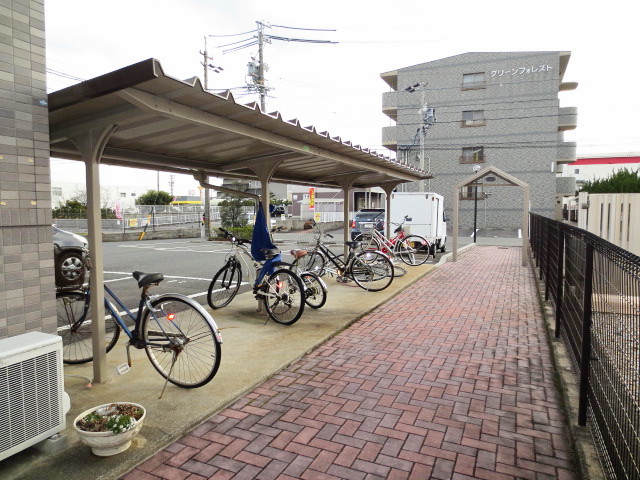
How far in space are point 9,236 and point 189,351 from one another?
1.71m

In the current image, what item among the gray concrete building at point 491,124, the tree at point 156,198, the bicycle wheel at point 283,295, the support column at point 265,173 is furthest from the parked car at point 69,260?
the tree at point 156,198

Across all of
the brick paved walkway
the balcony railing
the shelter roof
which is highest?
the balcony railing

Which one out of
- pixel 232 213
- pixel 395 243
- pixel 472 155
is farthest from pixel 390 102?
pixel 395 243

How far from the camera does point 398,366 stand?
4402mm

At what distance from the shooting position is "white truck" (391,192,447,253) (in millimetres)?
14773

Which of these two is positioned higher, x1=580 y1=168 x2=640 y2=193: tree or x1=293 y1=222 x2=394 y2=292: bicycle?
x1=580 y1=168 x2=640 y2=193: tree

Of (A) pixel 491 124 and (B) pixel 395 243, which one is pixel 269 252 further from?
(A) pixel 491 124

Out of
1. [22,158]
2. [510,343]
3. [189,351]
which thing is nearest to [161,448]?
[189,351]

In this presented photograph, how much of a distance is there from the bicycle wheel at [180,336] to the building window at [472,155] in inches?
1280

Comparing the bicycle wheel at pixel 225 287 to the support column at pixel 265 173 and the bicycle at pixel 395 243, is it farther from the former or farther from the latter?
the bicycle at pixel 395 243

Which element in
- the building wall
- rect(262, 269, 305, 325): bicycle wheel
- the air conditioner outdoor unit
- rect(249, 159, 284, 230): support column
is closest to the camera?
the air conditioner outdoor unit

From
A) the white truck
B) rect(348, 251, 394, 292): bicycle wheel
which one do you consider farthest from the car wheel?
the white truck

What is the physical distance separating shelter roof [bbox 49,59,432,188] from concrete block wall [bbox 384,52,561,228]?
27.5m

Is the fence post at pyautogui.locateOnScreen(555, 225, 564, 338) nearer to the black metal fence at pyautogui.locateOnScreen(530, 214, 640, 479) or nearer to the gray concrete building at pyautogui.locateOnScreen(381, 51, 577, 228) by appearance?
the black metal fence at pyautogui.locateOnScreen(530, 214, 640, 479)
